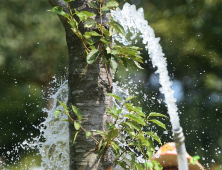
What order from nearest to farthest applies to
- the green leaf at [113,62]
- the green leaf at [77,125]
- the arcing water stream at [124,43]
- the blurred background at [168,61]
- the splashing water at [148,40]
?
the green leaf at [77,125]
the green leaf at [113,62]
the splashing water at [148,40]
the arcing water stream at [124,43]
the blurred background at [168,61]

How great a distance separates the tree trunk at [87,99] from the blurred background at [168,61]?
5029 millimetres

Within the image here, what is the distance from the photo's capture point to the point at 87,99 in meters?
1.13

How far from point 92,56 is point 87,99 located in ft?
0.61

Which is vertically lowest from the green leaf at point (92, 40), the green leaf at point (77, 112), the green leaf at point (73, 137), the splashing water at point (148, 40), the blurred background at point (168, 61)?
the green leaf at point (73, 137)

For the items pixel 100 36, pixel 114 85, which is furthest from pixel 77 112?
pixel 114 85

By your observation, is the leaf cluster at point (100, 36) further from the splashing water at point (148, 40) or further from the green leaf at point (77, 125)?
the splashing water at point (148, 40)

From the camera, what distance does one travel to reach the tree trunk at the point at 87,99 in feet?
3.59

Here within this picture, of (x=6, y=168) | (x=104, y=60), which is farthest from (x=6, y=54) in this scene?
(x=104, y=60)

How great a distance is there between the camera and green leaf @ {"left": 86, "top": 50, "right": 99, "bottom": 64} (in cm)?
110

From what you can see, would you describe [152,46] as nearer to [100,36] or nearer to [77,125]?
[100,36]

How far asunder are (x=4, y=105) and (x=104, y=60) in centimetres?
703

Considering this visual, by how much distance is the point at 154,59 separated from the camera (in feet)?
5.81

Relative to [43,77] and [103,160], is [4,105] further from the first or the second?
[103,160]

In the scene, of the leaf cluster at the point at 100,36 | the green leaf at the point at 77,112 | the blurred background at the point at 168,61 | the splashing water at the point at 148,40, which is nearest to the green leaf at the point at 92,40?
the leaf cluster at the point at 100,36
